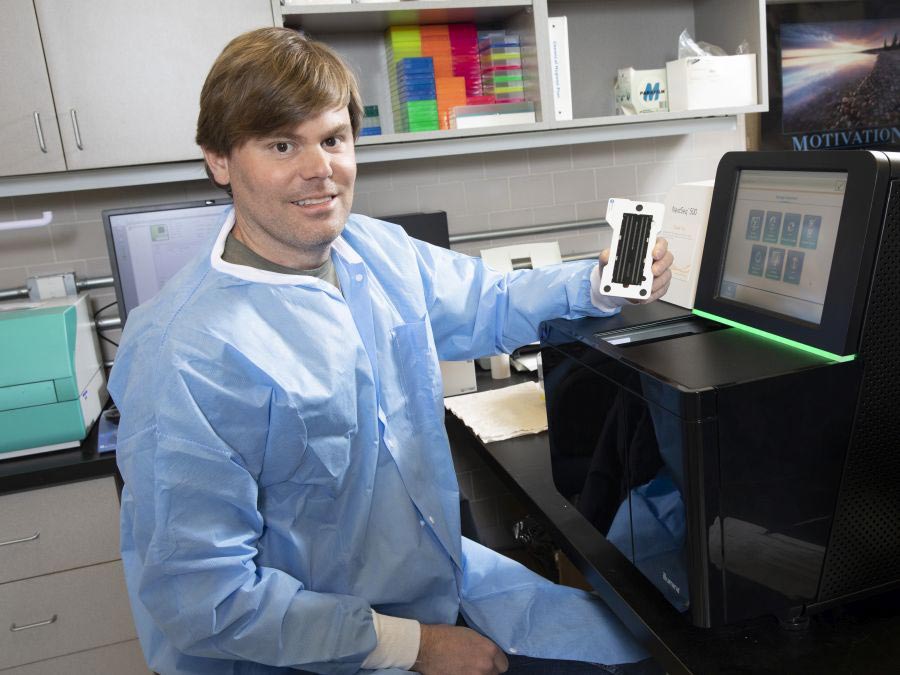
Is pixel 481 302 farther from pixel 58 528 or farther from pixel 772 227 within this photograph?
pixel 58 528

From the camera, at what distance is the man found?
100 cm

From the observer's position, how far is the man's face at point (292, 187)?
44.9 inches

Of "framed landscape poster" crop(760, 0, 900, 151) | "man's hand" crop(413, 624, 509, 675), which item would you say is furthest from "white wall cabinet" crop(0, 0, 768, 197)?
"man's hand" crop(413, 624, 509, 675)

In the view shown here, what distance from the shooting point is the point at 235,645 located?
1.02 m

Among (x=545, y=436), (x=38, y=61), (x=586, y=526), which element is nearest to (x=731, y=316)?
(x=586, y=526)

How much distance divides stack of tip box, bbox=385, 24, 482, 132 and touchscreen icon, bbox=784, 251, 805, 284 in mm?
1298

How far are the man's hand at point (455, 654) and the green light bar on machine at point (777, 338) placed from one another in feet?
1.94

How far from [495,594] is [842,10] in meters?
2.20

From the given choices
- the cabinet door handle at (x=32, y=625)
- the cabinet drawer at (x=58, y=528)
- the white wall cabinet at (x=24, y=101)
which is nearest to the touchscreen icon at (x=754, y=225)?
the cabinet drawer at (x=58, y=528)

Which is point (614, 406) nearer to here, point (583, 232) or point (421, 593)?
point (421, 593)

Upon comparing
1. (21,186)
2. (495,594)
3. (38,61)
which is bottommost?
(495,594)

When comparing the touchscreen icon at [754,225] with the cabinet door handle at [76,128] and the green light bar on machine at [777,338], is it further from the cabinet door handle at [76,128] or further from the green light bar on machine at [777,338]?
the cabinet door handle at [76,128]

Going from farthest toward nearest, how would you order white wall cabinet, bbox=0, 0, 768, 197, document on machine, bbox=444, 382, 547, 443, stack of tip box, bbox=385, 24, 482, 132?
1. stack of tip box, bbox=385, 24, 482, 132
2. white wall cabinet, bbox=0, 0, 768, 197
3. document on machine, bbox=444, 382, 547, 443

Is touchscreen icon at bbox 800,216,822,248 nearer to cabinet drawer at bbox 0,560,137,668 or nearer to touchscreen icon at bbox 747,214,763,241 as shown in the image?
touchscreen icon at bbox 747,214,763,241
